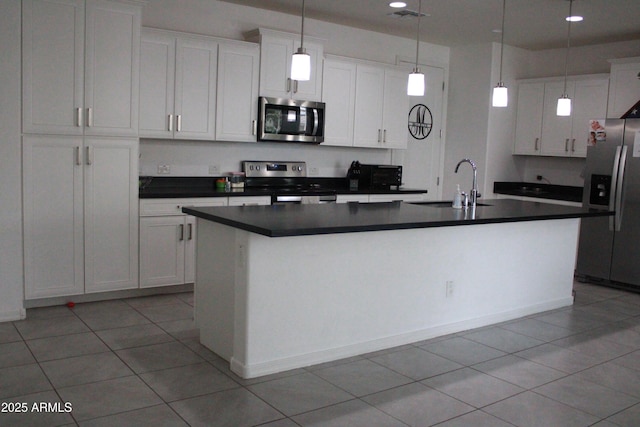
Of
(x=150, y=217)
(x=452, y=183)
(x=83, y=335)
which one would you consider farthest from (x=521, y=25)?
(x=83, y=335)

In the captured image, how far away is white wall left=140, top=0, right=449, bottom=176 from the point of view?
553 cm

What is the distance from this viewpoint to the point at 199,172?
19.1 feet

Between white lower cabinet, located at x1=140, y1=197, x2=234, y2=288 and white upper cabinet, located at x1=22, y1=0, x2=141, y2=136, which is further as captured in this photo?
white lower cabinet, located at x1=140, y1=197, x2=234, y2=288

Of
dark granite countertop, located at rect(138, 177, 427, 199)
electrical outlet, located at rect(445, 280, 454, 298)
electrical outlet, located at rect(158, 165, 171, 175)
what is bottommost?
electrical outlet, located at rect(445, 280, 454, 298)

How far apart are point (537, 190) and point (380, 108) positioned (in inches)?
93.8

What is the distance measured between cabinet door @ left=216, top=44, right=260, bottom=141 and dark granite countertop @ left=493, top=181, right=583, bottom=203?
10.9 ft

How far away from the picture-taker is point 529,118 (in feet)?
24.0

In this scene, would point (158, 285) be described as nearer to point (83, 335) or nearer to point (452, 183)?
point (83, 335)

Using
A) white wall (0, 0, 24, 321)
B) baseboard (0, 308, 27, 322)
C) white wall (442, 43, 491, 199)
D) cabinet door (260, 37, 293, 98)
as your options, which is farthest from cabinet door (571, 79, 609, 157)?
baseboard (0, 308, 27, 322)

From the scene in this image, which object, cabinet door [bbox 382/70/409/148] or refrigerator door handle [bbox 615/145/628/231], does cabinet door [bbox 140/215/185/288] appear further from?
refrigerator door handle [bbox 615/145/628/231]

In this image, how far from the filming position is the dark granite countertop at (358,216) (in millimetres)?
3399

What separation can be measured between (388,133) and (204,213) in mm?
3511

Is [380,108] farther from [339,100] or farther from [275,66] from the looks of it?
[275,66]

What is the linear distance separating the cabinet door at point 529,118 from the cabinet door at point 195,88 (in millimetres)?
3934
